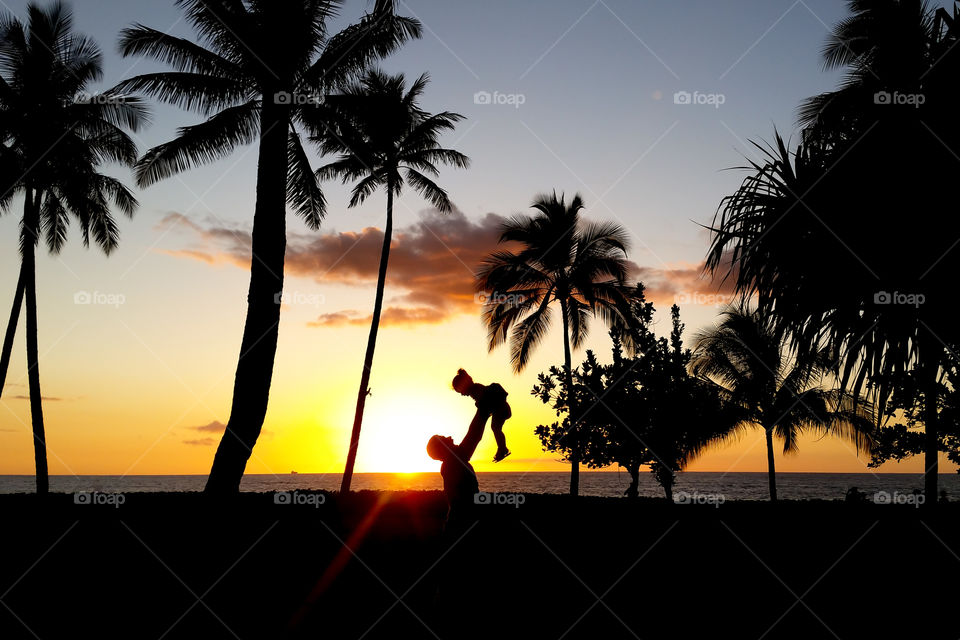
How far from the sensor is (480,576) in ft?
20.2

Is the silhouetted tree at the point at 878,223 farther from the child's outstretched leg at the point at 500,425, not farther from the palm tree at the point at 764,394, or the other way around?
the palm tree at the point at 764,394

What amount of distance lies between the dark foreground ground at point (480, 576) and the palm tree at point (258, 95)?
2190 mm

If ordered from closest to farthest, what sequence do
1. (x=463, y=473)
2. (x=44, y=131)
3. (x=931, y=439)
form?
(x=463, y=473), (x=931, y=439), (x=44, y=131)

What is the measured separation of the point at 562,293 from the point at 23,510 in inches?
732

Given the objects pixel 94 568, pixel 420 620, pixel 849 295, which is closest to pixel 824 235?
pixel 849 295

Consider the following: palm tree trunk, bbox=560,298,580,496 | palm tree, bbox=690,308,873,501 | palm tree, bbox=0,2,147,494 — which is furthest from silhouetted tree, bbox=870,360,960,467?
palm tree, bbox=0,2,147,494

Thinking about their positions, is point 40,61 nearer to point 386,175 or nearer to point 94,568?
point 386,175

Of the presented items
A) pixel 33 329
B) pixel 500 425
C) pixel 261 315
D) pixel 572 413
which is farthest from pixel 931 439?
pixel 33 329

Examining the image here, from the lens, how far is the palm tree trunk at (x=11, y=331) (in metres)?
20.4

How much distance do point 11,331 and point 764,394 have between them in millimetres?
29064

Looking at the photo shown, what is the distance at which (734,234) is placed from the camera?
9312 mm

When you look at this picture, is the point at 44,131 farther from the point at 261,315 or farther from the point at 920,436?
the point at 920,436

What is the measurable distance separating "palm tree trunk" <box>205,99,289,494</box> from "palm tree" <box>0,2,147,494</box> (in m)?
8.58

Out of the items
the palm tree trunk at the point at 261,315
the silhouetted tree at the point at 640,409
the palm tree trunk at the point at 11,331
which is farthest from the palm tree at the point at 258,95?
the silhouetted tree at the point at 640,409
